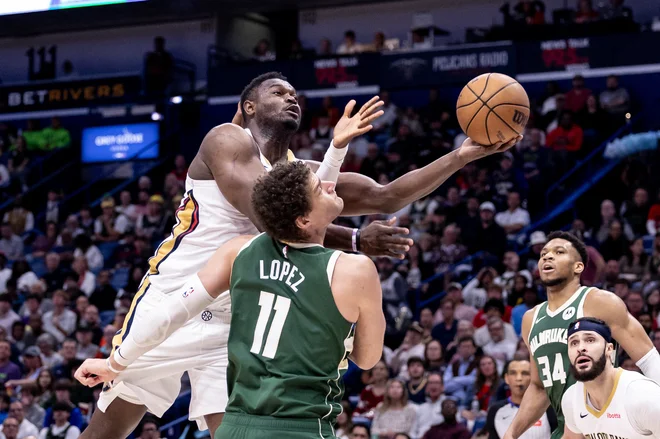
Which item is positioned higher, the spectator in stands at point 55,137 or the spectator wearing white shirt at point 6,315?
the spectator in stands at point 55,137

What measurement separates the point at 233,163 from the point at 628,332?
9.92 ft

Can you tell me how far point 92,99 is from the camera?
18.9 meters

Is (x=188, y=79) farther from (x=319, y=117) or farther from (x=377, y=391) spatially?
(x=377, y=391)

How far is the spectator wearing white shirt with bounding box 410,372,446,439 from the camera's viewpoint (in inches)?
363

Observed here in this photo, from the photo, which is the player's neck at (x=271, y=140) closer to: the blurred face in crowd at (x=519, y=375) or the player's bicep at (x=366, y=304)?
the player's bicep at (x=366, y=304)

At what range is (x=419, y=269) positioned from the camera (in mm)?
12539

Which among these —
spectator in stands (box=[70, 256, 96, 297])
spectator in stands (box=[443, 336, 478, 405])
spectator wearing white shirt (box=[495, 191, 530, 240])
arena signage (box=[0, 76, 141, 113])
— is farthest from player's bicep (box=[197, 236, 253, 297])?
arena signage (box=[0, 76, 141, 113])

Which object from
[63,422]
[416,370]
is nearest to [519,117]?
[416,370]

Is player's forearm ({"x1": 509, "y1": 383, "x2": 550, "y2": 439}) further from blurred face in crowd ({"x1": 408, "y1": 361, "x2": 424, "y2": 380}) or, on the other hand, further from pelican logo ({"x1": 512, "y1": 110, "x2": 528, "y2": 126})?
blurred face in crowd ({"x1": 408, "y1": 361, "x2": 424, "y2": 380})

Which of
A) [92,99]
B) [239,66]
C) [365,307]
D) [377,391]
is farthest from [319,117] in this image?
[365,307]

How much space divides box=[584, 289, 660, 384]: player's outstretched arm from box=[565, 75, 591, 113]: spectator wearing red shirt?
8.29 meters

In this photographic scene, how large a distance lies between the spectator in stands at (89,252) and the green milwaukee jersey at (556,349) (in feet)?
32.5

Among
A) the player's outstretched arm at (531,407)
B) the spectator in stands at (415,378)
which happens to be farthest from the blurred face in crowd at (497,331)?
the player's outstretched arm at (531,407)

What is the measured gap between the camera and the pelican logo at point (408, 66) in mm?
15312
